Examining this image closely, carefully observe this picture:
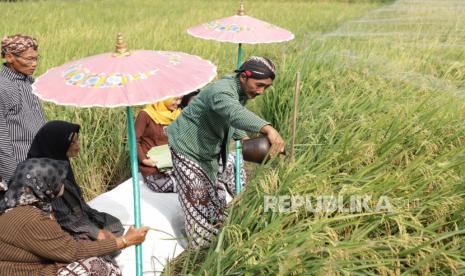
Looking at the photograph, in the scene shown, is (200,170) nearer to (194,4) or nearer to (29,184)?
(29,184)

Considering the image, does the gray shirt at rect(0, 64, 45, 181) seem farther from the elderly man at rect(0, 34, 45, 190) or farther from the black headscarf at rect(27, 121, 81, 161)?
the black headscarf at rect(27, 121, 81, 161)

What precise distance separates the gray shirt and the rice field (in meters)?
0.72

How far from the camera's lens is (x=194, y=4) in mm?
12758

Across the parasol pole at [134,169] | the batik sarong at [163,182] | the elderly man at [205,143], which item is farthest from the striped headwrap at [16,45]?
the batik sarong at [163,182]

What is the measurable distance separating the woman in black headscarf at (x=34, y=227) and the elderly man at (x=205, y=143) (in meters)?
0.63

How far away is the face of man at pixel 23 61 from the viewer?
7.81 ft

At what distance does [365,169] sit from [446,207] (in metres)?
0.39

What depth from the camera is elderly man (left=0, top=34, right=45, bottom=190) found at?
232 centimetres

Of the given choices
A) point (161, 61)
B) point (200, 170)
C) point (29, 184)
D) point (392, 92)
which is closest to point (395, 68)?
point (392, 92)

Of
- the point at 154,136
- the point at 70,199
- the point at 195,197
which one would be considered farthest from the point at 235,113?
the point at 154,136

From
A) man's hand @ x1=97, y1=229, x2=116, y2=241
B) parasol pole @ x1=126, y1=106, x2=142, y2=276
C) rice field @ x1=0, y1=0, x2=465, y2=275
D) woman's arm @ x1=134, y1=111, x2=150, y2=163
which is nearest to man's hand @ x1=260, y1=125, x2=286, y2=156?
rice field @ x1=0, y1=0, x2=465, y2=275

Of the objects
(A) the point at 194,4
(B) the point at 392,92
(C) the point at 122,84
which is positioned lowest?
(A) the point at 194,4

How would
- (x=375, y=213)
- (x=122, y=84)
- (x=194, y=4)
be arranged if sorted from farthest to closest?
(x=194, y=4) → (x=375, y=213) → (x=122, y=84)

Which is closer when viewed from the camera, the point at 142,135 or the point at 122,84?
the point at 122,84
